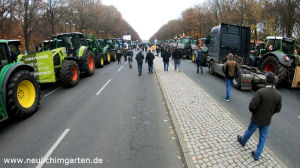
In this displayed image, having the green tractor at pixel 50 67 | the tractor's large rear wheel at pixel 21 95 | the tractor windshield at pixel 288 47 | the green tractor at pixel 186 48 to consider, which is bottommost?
the tractor's large rear wheel at pixel 21 95

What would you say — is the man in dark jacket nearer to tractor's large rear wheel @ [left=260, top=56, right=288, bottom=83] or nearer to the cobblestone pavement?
the cobblestone pavement

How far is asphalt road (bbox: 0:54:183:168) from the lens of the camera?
405cm

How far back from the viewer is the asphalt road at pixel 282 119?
4070 mm

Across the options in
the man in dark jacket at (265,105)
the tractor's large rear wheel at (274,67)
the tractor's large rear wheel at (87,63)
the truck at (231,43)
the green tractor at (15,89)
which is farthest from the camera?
the tractor's large rear wheel at (87,63)

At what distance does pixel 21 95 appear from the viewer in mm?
6301

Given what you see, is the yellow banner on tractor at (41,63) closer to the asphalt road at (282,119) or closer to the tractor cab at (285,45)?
the asphalt road at (282,119)

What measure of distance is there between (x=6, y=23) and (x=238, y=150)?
26346 millimetres

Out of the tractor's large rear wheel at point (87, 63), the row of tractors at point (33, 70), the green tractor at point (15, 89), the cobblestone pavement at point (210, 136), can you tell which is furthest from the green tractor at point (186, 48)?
the green tractor at point (15, 89)

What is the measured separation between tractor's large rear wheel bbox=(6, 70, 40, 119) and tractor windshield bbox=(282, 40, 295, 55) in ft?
39.2

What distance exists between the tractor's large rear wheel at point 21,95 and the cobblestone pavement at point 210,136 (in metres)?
4.55

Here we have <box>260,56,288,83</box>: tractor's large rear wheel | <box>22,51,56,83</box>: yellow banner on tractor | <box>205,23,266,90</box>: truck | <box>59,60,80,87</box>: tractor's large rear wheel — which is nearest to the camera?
<box>22,51,56,83</box>: yellow banner on tractor

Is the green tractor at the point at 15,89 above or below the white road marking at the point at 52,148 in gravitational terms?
above

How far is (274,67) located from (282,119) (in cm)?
513

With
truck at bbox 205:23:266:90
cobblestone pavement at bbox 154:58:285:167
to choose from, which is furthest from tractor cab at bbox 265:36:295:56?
cobblestone pavement at bbox 154:58:285:167
